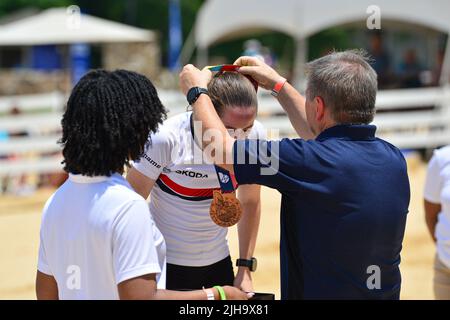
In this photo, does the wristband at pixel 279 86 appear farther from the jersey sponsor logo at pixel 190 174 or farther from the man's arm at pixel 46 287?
the man's arm at pixel 46 287

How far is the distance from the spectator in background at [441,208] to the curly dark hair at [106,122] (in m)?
2.29

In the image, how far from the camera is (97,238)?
2.31 metres

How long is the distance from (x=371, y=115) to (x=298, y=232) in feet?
1.62

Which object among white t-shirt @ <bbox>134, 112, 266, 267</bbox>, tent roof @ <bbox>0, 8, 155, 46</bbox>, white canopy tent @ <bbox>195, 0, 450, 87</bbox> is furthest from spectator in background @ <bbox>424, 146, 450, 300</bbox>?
tent roof @ <bbox>0, 8, 155, 46</bbox>

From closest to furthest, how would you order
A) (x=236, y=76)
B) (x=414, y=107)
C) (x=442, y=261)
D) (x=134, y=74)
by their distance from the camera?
(x=134, y=74) < (x=236, y=76) < (x=442, y=261) < (x=414, y=107)

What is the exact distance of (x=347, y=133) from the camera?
2.65 meters

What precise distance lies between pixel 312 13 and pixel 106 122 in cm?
1310

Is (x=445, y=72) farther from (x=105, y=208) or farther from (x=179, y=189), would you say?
(x=105, y=208)

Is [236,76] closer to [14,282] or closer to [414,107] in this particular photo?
[14,282]

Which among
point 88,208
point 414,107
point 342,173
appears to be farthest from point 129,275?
point 414,107

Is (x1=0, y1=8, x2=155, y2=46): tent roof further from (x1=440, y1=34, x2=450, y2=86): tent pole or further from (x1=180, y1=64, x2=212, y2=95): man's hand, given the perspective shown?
(x1=180, y1=64, x2=212, y2=95): man's hand

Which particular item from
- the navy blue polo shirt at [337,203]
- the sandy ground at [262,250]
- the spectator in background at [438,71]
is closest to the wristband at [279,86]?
the navy blue polo shirt at [337,203]

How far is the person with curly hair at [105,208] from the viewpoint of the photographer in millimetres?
2303

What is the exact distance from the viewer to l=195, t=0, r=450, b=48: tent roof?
1475 centimetres
